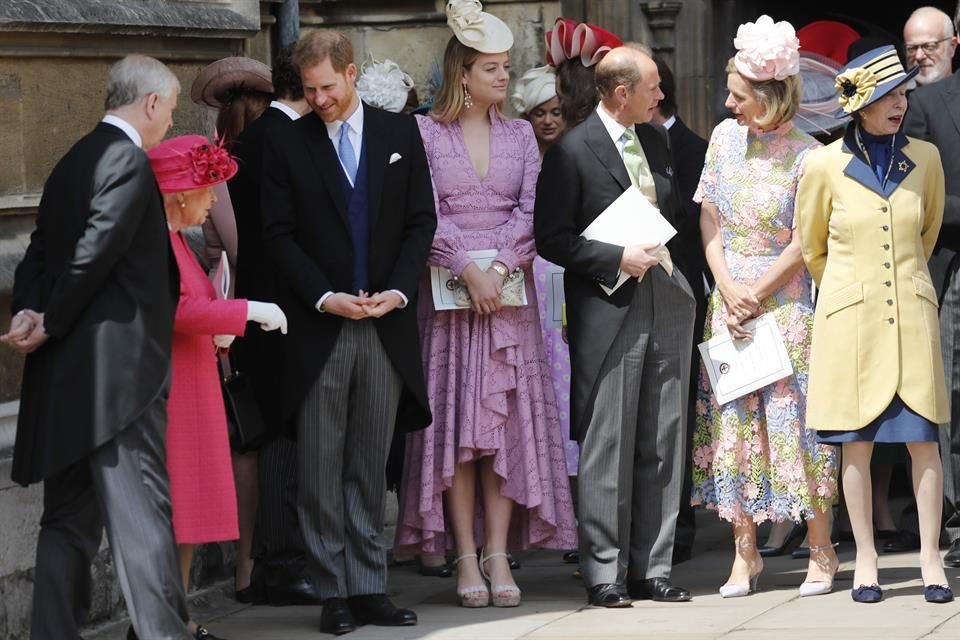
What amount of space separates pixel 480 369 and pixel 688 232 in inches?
45.4

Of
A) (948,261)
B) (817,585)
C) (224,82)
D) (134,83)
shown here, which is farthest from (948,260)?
(134,83)

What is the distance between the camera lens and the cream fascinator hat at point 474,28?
722cm

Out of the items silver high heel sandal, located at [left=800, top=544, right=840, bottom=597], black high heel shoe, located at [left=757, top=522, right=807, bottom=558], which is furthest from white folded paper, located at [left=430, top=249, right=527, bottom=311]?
black high heel shoe, located at [left=757, top=522, right=807, bottom=558]

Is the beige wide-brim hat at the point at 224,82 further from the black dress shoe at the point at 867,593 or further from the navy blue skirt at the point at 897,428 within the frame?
the black dress shoe at the point at 867,593

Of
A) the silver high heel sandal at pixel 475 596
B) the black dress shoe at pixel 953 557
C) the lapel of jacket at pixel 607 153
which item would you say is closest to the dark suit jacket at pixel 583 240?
the lapel of jacket at pixel 607 153

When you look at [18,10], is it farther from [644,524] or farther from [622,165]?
[644,524]

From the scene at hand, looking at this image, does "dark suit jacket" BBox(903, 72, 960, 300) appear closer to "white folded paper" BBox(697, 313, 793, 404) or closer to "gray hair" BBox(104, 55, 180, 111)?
"white folded paper" BBox(697, 313, 793, 404)

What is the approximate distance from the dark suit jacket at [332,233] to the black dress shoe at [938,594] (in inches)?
70.3

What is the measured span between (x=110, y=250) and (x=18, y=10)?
150cm

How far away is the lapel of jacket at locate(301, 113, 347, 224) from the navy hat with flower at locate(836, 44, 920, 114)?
1734 mm

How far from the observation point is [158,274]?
5.81 m

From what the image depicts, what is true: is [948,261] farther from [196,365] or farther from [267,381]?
[196,365]

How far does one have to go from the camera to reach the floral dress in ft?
23.4

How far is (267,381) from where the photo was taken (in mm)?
7180
